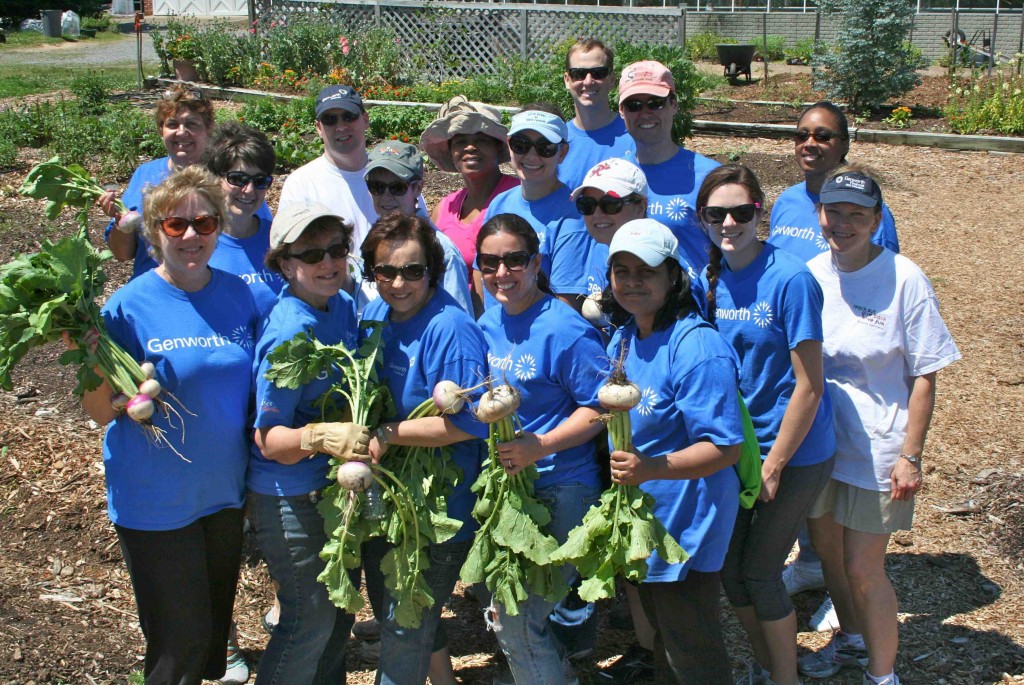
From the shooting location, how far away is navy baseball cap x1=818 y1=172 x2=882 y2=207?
379 cm

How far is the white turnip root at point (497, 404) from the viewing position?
318 cm

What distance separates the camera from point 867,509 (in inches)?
156

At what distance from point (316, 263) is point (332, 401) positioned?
19.9 inches

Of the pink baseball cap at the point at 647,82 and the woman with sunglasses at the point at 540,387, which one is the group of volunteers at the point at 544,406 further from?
the pink baseball cap at the point at 647,82

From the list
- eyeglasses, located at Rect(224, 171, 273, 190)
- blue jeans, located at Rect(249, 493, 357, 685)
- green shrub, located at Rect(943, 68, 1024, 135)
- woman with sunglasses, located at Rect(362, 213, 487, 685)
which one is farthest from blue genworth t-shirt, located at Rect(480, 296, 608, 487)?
green shrub, located at Rect(943, 68, 1024, 135)

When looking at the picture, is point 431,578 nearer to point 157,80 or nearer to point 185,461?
point 185,461

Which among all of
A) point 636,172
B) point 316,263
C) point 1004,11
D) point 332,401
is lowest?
point 332,401

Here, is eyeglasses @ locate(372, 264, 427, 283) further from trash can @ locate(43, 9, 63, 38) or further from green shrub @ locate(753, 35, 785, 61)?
trash can @ locate(43, 9, 63, 38)

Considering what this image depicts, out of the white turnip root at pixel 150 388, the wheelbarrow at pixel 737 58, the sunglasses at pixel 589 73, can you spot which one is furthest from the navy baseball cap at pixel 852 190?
the wheelbarrow at pixel 737 58

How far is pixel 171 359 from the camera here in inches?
136

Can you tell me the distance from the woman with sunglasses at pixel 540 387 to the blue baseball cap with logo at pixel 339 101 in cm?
153

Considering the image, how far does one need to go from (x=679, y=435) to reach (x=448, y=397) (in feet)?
2.66

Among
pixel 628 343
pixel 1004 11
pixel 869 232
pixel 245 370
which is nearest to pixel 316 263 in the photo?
pixel 245 370

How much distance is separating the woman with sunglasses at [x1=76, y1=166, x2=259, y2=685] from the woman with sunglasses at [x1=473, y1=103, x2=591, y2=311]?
4.07 feet
